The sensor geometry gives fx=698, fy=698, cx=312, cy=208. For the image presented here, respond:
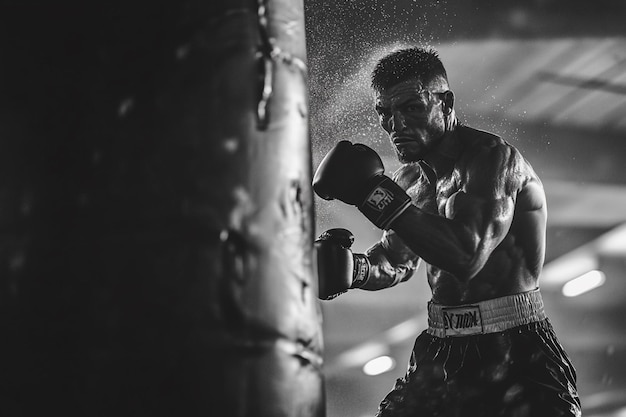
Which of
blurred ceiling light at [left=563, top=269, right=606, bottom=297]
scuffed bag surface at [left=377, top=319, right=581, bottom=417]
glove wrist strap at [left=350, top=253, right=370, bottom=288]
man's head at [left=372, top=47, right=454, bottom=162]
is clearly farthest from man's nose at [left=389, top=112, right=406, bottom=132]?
blurred ceiling light at [left=563, top=269, right=606, bottom=297]

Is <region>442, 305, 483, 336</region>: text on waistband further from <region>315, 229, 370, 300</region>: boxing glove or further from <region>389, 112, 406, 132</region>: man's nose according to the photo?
<region>389, 112, 406, 132</region>: man's nose

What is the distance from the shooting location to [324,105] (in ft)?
14.2

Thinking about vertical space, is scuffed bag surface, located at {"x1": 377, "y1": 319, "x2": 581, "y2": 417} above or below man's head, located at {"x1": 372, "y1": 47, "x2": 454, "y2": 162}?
below

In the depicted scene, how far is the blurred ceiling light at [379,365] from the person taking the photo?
611 centimetres

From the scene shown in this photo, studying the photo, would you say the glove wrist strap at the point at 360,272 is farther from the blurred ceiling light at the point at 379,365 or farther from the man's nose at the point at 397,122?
the blurred ceiling light at the point at 379,365

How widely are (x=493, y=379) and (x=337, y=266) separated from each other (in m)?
0.61

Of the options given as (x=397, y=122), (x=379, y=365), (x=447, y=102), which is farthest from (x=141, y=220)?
(x=379, y=365)

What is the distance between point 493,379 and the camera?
2043mm

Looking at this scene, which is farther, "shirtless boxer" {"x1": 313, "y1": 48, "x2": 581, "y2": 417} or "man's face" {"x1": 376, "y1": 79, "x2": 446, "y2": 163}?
"man's face" {"x1": 376, "y1": 79, "x2": 446, "y2": 163}

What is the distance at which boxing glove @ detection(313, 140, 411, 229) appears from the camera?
6.64ft

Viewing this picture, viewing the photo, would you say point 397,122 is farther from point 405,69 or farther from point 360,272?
point 360,272

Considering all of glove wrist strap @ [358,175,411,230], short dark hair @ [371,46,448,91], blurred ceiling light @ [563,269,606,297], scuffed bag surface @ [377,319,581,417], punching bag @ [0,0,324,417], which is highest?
blurred ceiling light @ [563,269,606,297]

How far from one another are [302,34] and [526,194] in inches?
57.5

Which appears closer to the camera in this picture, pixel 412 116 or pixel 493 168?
pixel 493 168
